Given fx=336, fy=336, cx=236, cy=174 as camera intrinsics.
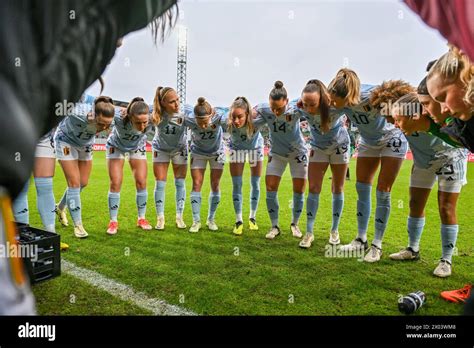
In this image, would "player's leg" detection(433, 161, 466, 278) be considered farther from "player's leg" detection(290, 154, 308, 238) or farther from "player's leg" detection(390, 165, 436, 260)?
"player's leg" detection(290, 154, 308, 238)

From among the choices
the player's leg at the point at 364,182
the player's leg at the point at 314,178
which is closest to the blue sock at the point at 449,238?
the player's leg at the point at 364,182

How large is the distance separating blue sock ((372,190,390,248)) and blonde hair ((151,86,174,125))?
1584 mm

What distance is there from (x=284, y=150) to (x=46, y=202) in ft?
5.36

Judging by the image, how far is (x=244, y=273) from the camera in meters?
1.75

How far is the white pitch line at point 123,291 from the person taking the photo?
1336 mm

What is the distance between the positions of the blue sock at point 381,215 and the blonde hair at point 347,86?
612 millimetres

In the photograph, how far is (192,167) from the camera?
287 centimetres

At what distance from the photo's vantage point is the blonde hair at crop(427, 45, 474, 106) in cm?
84

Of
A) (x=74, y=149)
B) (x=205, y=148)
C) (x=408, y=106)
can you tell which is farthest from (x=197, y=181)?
(x=408, y=106)

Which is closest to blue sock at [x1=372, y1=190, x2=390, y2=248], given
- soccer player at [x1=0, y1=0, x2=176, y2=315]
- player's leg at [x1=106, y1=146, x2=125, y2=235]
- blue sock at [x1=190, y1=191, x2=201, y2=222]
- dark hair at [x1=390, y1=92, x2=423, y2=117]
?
dark hair at [x1=390, y1=92, x2=423, y2=117]

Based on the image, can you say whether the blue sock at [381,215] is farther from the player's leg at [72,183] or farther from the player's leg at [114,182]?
the player's leg at [72,183]
